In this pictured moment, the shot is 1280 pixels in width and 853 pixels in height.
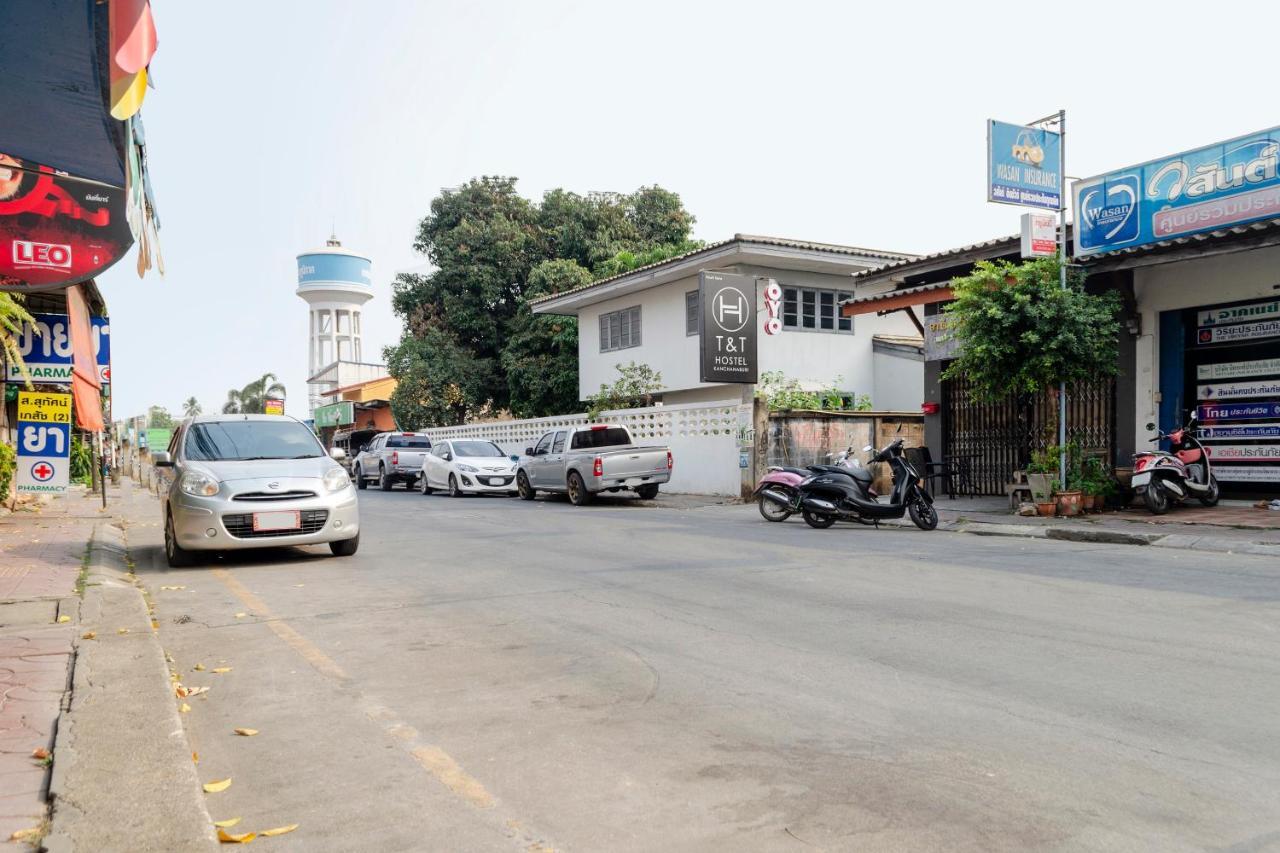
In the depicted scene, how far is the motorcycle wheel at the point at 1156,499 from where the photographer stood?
1332 cm

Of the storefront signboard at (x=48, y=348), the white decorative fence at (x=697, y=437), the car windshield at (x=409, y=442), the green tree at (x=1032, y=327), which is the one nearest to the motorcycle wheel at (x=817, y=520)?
the green tree at (x=1032, y=327)

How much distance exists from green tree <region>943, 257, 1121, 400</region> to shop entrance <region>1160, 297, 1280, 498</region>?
95cm

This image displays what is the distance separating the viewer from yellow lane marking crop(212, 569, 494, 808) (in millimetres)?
3738

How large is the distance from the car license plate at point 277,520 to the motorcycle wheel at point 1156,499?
11.1 m

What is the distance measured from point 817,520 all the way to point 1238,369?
6491 millimetres

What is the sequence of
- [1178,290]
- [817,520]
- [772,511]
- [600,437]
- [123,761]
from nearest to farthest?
[123,761], [1178,290], [817,520], [772,511], [600,437]

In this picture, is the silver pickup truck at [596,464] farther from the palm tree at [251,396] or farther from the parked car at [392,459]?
the palm tree at [251,396]

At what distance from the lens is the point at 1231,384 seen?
14.2m

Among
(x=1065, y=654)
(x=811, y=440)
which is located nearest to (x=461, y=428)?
(x=811, y=440)

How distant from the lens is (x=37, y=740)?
420cm

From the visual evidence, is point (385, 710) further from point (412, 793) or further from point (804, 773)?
point (804, 773)

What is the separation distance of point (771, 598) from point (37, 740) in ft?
17.0

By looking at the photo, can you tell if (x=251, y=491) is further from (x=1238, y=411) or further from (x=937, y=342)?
(x=1238, y=411)

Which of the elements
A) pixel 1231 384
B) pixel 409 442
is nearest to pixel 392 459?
pixel 409 442
